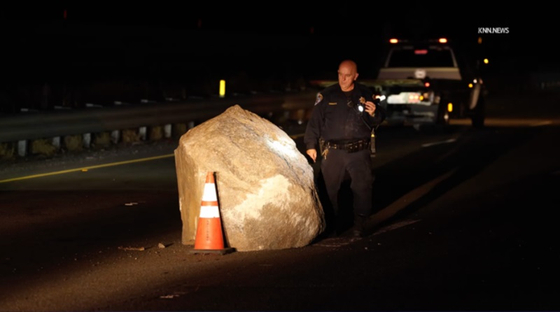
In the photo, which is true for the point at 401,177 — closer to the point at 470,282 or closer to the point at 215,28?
the point at 470,282

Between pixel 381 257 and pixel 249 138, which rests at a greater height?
pixel 249 138

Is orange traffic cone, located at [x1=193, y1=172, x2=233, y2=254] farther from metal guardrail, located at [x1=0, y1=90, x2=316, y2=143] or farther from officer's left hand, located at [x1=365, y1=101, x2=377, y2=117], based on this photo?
metal guardrail, located at [x1=0, y1=90, x2=316, y2=143]

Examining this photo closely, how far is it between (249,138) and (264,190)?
71 centimetres

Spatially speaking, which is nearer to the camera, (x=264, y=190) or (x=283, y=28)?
(x=264, y=190)

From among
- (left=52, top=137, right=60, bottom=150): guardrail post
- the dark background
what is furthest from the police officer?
the dark background

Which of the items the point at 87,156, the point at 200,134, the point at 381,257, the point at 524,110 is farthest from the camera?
the point at 524,110

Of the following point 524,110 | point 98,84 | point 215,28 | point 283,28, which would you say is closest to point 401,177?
point 98,84

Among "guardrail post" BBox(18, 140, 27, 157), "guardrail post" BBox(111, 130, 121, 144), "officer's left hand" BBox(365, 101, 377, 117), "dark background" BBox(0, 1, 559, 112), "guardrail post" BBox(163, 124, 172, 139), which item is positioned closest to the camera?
"officer's left hand" BBox(365, 101, 377, 117)

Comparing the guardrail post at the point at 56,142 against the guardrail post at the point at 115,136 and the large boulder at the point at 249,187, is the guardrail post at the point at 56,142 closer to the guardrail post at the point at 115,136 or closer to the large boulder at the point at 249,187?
the guardrail post at the point at 115,136

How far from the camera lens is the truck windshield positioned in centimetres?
2562

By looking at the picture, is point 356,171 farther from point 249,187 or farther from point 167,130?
point 167,130

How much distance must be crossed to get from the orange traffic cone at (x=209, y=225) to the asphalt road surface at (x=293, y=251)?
10cm

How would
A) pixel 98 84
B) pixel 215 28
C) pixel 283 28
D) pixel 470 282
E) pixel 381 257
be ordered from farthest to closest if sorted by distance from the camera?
pixel 283 28 < pixel 215 28 < pixel 98 84 < pixel 381 257 < pixel 470 282

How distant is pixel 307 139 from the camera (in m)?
11.2
